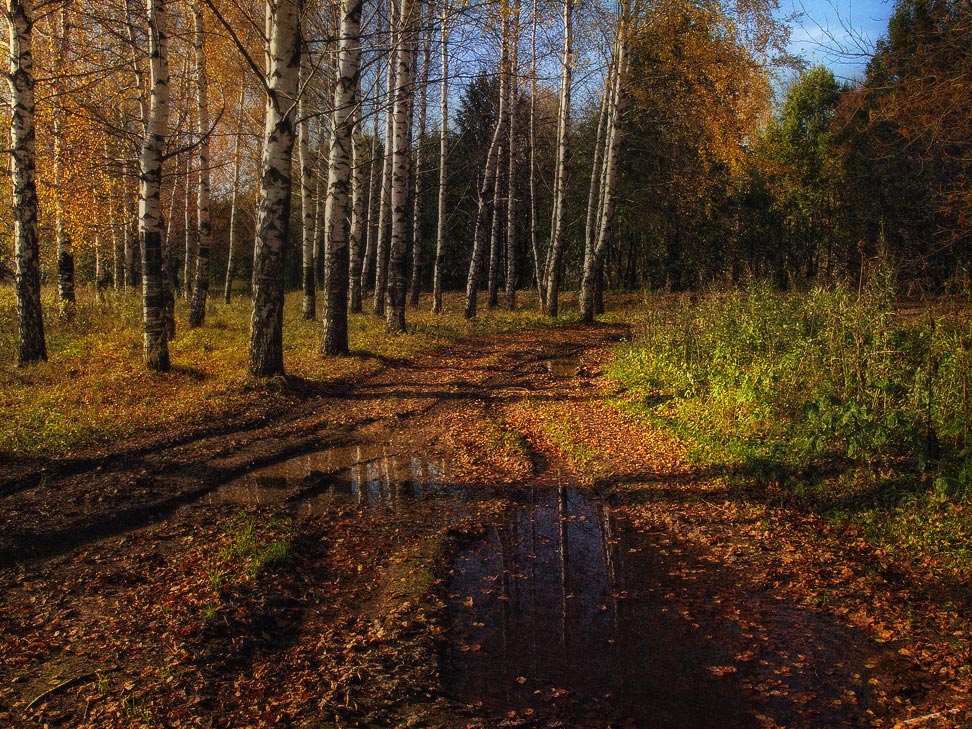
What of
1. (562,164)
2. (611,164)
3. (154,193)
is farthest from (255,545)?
(562,164)

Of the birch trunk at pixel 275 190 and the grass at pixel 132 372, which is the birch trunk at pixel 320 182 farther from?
the birch trunk at pixel 275 190

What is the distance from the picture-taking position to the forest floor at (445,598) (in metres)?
3.65

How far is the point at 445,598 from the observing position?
4.89 m

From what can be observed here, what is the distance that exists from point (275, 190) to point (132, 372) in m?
3.84

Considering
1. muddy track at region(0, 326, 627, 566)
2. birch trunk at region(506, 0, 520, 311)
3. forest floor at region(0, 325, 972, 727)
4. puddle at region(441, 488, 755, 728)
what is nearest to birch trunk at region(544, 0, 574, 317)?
birch trunk at region(506, 0, 520, 311)

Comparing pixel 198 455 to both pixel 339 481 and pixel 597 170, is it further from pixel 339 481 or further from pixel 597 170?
pixel 597 170

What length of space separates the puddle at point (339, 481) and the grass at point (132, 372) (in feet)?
7.03

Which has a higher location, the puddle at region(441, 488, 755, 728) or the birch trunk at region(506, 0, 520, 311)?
the birch trunk at region(506, 0, 520, 311)

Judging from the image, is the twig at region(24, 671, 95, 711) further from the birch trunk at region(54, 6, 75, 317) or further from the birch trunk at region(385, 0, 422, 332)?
the birch trunk at region(54, 6, 75, 317)

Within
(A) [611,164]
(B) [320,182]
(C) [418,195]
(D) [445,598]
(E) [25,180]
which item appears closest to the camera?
(D) [445,598]

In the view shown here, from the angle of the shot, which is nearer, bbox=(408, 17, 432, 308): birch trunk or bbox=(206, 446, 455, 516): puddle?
bbox=(206, 446, 455, 516): puddle

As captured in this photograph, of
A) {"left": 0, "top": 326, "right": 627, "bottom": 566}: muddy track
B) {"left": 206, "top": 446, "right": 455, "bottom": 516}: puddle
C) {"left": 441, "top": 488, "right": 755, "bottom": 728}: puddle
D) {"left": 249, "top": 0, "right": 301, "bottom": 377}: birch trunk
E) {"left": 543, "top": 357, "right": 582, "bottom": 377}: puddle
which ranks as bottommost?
{"left": 441, "top": 488, "right": 755, "bottom": 728}: puddle

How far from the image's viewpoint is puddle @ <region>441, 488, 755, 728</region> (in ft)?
12.1

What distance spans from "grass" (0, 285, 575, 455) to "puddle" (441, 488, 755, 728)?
5.45 m
